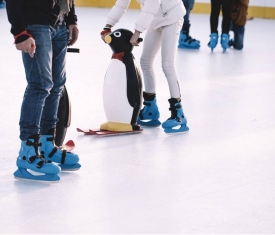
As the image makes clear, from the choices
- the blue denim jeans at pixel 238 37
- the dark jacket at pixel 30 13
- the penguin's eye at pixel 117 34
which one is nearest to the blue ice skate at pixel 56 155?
the dark jacket at pixel 30 13

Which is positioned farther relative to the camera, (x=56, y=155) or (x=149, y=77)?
(x=149, y=77)

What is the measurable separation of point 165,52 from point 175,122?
0.40m

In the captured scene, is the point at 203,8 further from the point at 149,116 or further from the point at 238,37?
the point at 149,116

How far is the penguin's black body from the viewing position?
13.1 ft

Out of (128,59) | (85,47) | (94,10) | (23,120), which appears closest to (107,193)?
(23,120)

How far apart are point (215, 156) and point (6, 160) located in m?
1.02

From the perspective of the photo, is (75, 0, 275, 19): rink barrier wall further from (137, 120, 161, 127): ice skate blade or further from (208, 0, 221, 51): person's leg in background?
(137, 120, 161, 127): ice skate blade

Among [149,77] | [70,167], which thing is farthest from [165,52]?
[70,167]

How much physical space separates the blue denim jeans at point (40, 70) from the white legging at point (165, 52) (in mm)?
1004

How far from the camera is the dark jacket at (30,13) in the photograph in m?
2.85

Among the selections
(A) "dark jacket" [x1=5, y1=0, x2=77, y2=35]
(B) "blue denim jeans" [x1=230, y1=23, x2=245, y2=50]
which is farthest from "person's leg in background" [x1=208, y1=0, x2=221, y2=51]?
(A) "dark jacket" [x1=5, y1=0, x2=77, y2=35]

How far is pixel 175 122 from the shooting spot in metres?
4.09

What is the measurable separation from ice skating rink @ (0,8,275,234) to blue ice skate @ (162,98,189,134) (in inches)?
2.4

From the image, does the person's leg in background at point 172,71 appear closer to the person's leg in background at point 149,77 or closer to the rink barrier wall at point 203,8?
the person's leg in background at point 149,77
